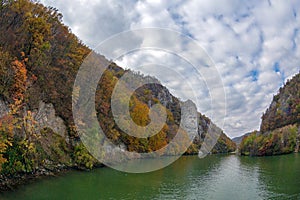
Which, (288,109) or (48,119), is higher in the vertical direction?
(288,109)

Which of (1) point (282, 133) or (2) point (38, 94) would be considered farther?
→ (1) point (282, 133)

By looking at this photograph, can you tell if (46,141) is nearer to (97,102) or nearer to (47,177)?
(47,177)

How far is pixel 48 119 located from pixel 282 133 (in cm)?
8767

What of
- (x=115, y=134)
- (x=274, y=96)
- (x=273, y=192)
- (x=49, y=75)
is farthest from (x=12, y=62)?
(x=274, y=96)

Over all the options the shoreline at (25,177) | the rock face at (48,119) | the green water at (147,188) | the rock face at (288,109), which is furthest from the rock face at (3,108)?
the rock face at (288,109)

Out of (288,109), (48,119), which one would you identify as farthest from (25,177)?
(288,109)

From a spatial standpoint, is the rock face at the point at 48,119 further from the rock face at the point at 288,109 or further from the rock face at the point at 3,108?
the rock face at the point at 288,109

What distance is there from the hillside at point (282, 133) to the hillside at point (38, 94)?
66.3 meters

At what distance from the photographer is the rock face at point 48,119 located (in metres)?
35.0

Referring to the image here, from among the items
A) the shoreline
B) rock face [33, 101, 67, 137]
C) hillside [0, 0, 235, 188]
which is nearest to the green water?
the shoreline

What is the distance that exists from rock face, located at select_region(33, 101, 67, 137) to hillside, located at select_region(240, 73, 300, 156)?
75.9 metres

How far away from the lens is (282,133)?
324 ft

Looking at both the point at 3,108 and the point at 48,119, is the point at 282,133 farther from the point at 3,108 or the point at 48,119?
the point at 3,108

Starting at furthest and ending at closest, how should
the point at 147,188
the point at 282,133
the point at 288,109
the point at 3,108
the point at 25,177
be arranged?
1. the point at 288,109
2. the point at 282,133
3. the point at 147,188
4. the point at 25,177
5. the point at 3,108
